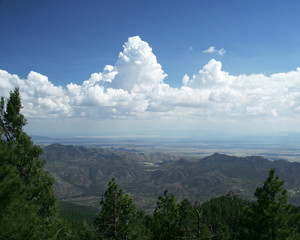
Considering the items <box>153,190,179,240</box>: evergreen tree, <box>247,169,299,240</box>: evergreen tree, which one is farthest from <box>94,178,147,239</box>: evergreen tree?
<box>247,169,299,240</box>: evergreen tree

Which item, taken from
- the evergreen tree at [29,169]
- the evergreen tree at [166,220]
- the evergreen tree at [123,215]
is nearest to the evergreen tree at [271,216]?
the evergreen tree at [166,220]

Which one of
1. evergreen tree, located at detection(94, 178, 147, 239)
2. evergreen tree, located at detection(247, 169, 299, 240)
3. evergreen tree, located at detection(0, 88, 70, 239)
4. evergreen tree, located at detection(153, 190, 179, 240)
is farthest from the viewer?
evergreen tree, located at detection(153, 190, 179, 240)

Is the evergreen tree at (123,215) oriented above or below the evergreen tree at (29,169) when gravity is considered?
below

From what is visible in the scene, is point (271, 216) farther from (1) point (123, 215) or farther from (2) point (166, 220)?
(1) point (123, 215)

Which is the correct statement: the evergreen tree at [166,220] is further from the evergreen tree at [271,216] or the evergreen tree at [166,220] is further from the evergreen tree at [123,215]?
the evergreen tree at [271,216]

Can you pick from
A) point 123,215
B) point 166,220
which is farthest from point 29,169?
point 166,220

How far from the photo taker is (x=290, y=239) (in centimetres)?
1798

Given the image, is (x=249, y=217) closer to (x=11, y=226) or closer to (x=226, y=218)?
(x=11, y=226)

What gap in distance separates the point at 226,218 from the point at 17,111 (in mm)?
92164

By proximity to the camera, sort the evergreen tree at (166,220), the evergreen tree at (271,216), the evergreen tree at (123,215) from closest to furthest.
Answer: the evergreen tree at (271,216)
the evergreen tree at (123,215)
the evergreen tree at (166,220)

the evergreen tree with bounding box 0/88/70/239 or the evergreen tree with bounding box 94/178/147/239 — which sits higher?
the evergreen tree with bounding box 0/88/70/239

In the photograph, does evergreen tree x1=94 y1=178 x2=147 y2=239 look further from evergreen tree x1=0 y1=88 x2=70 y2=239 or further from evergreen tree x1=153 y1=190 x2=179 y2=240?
evergreen tree x1=0 y1=88 x2=70 y2=239

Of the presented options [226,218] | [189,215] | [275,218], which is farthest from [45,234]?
[226,218]

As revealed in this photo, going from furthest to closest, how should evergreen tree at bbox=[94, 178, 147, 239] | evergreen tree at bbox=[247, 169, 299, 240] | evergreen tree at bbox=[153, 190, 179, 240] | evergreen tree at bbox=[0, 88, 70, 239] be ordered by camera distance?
evergreen tree at bbox=[153, 190, 179, 240], evergreen tree at bbox=[94, 178, 147, 239], evergreen tree at bbox=[247, 169, 299, 240], evergreen tree at bbox=[0, 88, 70, 239]
